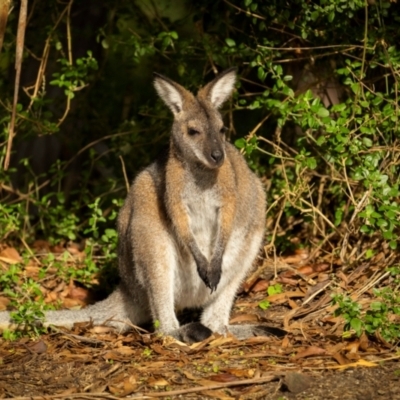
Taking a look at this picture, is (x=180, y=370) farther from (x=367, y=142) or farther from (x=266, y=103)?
(x=266, y=103)

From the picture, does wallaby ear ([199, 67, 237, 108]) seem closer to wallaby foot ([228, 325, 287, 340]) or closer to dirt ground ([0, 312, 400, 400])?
wallaby foot ([228, 325, 287, 340])

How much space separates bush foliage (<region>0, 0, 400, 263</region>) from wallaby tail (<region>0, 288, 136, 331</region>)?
3.09 feet

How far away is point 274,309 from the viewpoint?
623 centimetres

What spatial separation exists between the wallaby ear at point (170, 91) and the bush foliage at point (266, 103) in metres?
0.67

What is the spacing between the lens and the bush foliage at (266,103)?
20.5ft

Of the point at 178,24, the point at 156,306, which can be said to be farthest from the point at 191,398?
the point at 178,24

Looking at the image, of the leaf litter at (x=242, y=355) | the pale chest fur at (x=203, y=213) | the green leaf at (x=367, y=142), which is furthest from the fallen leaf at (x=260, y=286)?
the green leaf at (x=367, y=142)

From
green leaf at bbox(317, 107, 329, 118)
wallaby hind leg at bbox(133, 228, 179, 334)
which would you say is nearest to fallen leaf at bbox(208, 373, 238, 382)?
wallaby hind leg at bbox(133, 228, 179, 334)

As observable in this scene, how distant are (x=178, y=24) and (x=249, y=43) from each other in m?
0.76

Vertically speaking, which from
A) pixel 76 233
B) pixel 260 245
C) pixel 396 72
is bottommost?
pixel 76 233

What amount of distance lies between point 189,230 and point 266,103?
1.30 metres

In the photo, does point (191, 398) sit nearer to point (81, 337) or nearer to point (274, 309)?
point (81, 337)

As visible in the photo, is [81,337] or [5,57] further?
[5,57]

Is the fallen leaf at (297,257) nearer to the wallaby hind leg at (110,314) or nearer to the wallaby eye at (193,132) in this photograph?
the wallaby hind leg at (110,314)
